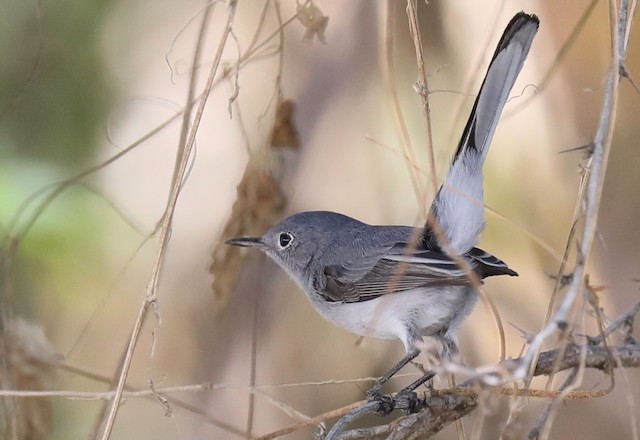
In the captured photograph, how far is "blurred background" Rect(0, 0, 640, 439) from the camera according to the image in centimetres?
341

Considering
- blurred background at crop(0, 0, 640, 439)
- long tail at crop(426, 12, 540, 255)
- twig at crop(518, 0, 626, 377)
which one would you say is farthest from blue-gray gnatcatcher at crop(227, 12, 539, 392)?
blurred background at crop(0, 0, 640, 439)

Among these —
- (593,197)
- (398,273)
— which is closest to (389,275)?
(398,273)

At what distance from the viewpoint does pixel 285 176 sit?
3322 mm

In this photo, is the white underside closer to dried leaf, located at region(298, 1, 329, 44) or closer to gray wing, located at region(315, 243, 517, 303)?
gray wing, located at region(315, 243, 517, 303)

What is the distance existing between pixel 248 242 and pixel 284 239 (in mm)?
273

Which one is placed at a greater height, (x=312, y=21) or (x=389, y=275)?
(x=312, y=21)

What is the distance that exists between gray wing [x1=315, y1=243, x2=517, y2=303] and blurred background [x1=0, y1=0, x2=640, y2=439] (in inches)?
38.4

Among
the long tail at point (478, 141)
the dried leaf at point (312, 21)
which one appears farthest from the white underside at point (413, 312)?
the dried leaf at point (312, 21)

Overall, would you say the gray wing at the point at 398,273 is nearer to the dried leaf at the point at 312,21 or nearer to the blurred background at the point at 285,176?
the dried leaf at the point at 312,21

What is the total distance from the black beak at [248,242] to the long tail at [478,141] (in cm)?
56

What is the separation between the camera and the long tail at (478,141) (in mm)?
2016

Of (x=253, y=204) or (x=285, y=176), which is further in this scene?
(x=285, y=176)

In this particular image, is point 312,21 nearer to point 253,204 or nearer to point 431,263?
point 253,204

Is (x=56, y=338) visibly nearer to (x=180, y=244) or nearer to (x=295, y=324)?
(x=180, y=244)
